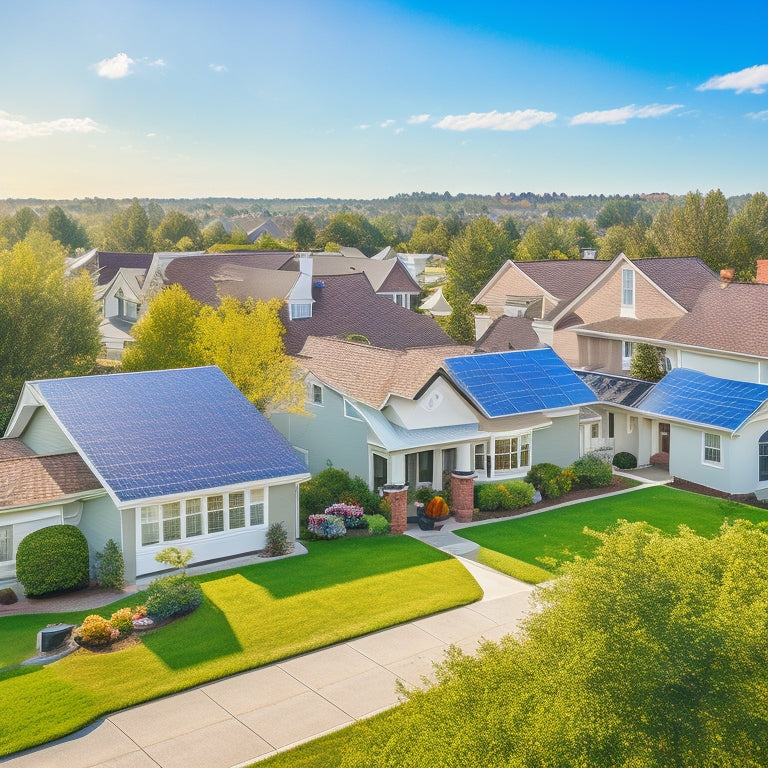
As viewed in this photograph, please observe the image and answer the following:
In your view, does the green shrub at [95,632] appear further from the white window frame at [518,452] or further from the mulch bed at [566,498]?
the white window frame at [518,452]

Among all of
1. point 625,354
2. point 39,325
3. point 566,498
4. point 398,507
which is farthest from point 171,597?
point 625,354

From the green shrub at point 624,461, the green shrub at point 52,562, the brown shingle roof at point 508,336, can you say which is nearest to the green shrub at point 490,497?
the green shrub at point 624,461

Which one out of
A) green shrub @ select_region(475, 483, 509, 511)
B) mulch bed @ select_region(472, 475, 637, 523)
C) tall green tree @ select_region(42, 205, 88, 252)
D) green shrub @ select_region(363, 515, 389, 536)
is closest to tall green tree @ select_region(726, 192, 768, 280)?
mulch bed @ select_region(472, 475, 637, 523)

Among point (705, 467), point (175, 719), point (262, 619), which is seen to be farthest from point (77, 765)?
point (705, 467)

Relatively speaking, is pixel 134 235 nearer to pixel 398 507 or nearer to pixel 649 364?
pixel 649 364

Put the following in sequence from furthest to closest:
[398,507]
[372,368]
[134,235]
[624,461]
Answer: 1. [134,235]
2. [624,461]
3. [372,368]
4. [398,507]

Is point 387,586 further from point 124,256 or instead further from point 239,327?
point 124,256
